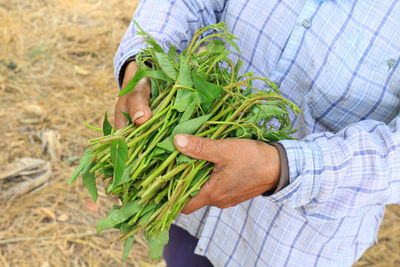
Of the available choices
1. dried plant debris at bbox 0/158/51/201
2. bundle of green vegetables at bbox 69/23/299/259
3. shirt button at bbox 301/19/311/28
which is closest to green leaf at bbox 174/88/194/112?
bundle of green vegetables at bbox 69/23/299/259

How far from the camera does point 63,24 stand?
262cm

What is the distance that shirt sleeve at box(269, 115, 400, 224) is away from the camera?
0.67 m

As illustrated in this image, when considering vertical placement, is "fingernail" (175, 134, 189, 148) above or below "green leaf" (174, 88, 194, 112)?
below

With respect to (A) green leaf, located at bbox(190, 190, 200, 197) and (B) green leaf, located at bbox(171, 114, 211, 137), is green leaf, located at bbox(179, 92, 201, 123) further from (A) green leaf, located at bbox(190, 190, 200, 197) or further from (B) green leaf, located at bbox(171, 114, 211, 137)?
(A) green leaf, located at bbox(190, 190, 200, 197)

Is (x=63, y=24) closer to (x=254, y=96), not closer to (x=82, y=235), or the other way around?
(x=82, y=235)

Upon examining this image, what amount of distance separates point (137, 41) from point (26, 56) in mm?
1726

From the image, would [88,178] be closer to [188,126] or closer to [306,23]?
[188,126]

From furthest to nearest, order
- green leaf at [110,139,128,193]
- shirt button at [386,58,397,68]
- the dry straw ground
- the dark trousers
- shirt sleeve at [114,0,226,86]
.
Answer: the dry straw ground < the dark trousers < shirt sleeve at [114,0,226,86] < shirt button at [386,58,397,68] < green leaf at [110,139,128,193]

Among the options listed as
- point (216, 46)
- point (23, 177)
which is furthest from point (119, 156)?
point (23, 177)

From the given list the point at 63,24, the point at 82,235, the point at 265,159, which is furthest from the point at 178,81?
the point at 63,24

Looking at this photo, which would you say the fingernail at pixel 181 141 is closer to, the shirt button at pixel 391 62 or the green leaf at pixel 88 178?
the green leaf at pixel 88 178

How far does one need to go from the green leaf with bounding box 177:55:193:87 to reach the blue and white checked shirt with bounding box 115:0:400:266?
0.61ft

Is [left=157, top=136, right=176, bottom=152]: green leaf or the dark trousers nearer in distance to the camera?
[left=157, top=136, right=176, bottom=152]: green leaf

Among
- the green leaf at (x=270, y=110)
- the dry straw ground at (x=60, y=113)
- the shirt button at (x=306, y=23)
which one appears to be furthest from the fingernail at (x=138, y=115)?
the dry straw ground at (x=60, y=113)
